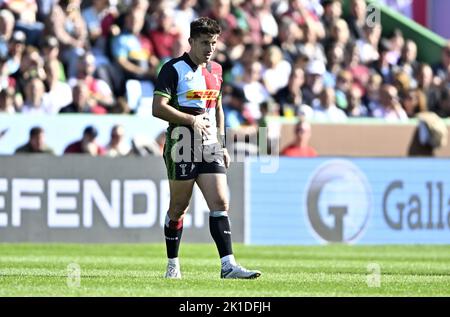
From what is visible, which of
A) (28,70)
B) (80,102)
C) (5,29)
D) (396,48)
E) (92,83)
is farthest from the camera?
(396,48)

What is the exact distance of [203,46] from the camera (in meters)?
11.3

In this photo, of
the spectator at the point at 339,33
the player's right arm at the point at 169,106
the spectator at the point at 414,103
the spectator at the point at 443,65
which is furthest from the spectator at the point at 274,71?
the player's right arm at the point at 169,106

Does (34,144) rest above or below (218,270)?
above

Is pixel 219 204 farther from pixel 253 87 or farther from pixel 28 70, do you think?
pixel 253 87

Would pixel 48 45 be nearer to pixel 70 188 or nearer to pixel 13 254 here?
pixel 70 188

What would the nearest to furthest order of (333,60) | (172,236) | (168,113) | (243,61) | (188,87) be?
(168,113) → (188,87) → (172,236) → (243,61) → (333,60)

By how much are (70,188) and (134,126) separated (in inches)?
66.6

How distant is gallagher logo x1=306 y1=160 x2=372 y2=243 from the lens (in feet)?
65.4

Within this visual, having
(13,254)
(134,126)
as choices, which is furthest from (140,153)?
(13,254)

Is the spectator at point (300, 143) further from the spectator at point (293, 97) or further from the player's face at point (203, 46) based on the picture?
the player's face at point (203, 46)

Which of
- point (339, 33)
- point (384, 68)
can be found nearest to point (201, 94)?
point (339, 33)

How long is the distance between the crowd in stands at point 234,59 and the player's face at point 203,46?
7.84m

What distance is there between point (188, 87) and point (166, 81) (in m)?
0.22
